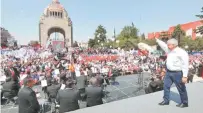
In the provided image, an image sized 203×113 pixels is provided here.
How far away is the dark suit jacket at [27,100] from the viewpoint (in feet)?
15.1

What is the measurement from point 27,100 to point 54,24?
7520 cm

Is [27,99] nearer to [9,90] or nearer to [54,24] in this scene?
[9,90]

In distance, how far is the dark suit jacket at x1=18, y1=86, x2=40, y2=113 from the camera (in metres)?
4.59

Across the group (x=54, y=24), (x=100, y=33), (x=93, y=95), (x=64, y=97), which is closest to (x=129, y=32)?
(x=100, y=33)

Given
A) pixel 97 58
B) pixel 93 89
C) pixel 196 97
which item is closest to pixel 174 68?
pixel 196 97

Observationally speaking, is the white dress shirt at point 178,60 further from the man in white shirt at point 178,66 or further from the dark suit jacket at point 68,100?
the dark suit jacket at point 68,100

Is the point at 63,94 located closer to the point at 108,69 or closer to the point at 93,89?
the point at 93,89

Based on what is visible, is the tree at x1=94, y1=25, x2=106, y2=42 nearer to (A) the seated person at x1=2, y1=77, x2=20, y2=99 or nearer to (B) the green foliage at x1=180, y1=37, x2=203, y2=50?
(B) the green foliage at x1=180, y1=37, x2=203, y2=50

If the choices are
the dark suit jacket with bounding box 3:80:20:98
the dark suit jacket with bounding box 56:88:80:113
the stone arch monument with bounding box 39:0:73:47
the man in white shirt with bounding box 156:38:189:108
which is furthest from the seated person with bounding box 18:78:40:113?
the stone arch monument with bounding box 39:0:73:47

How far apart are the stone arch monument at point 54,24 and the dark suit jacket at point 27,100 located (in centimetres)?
6886

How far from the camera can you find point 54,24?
254ft

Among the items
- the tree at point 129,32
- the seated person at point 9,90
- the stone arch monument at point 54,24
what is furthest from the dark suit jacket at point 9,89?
the stone arch monument at point 54,24

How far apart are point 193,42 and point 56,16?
4733cm

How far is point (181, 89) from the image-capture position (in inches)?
159
